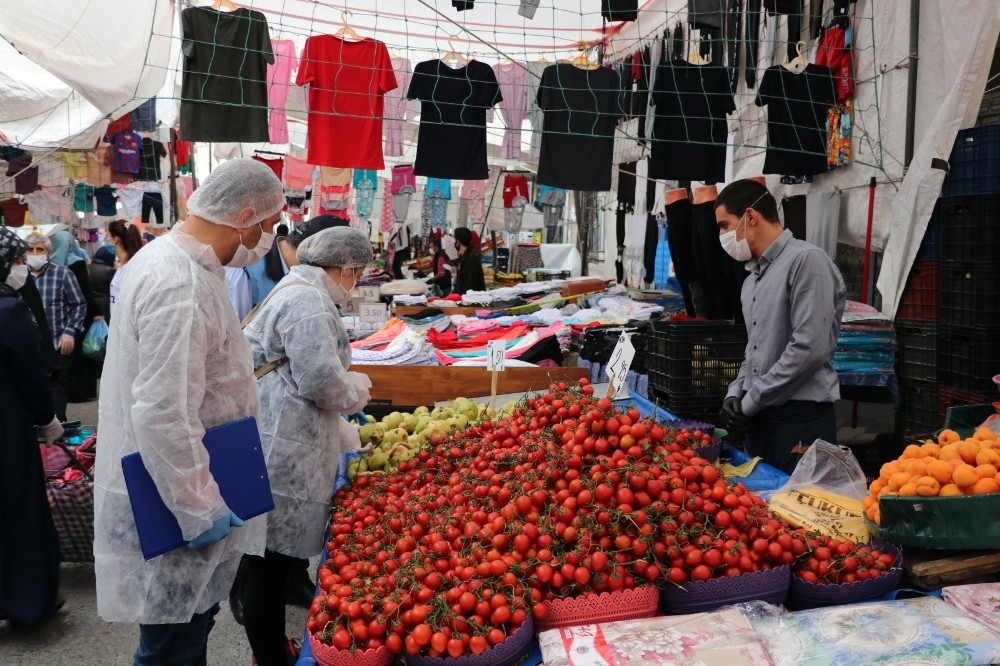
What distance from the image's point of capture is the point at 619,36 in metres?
9.55

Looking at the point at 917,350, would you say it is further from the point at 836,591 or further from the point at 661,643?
the point at 661,643

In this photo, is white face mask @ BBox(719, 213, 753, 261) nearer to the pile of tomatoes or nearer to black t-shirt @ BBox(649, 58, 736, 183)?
the pile of tomatoes

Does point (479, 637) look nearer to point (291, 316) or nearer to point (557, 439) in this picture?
point (557, 439)

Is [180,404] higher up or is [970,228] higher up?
[970,228]

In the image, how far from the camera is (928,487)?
233 cm

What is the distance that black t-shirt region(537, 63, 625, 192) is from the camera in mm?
7238

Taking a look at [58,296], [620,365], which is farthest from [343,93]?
[620,365]

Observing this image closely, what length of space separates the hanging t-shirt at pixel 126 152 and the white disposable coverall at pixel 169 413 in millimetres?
13944

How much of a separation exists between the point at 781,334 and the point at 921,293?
223 cm

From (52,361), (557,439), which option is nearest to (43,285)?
(52,361)

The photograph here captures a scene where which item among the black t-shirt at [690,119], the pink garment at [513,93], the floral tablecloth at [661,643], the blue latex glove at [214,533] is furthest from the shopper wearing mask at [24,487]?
the pink garment at [513,93]

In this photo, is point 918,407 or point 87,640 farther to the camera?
point 918,407

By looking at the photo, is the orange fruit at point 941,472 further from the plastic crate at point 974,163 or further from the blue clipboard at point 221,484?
the plastic crate at point 974,163

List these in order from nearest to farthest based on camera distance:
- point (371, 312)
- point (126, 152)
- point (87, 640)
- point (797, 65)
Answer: point (87, 640) < point (797, 65) < point (371, 312) < point (126, 152)
